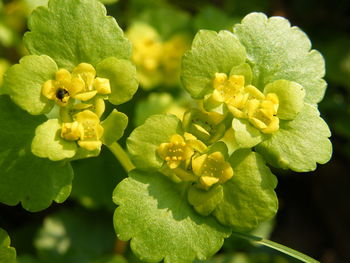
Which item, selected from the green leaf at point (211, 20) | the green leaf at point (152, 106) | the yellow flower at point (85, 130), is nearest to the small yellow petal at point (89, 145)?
the yellow flower at point (85, 130)

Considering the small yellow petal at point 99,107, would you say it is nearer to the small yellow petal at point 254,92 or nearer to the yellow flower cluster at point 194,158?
the yellow flower cluster at point 194,158

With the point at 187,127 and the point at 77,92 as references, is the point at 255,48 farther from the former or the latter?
the point at 77,92

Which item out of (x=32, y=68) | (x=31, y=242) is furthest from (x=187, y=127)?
(x=31, y=242)

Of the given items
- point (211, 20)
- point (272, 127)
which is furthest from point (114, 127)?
point (211, 20)

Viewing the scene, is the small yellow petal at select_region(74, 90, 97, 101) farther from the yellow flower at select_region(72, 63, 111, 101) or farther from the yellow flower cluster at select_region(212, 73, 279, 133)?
the yellow flower cluster at select_region(212, 73, 279, 133)

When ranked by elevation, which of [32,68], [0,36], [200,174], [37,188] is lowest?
[0,36]

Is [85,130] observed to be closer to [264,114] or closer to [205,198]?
[205,198]

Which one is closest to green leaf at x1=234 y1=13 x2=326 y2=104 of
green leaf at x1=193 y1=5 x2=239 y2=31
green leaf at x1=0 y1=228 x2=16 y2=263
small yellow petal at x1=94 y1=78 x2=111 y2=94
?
small yellow petal at x1=94 y1=78 x2=111 y2=94

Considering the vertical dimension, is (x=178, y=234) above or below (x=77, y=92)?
below
